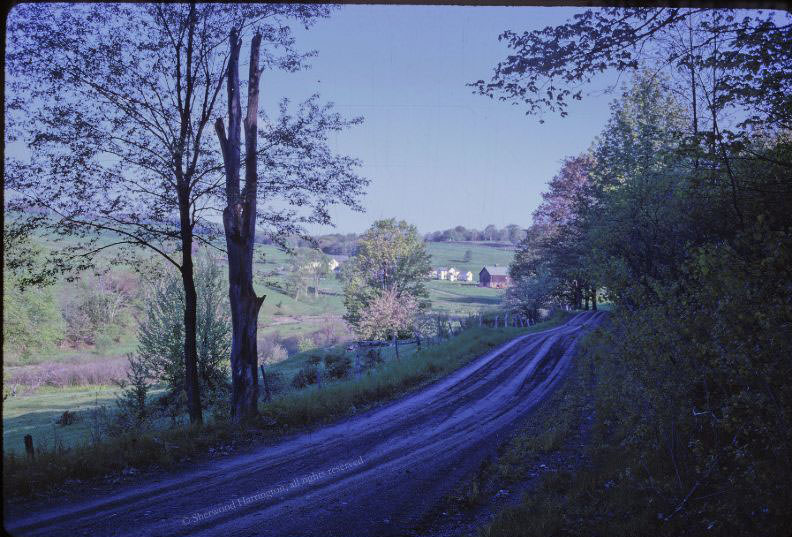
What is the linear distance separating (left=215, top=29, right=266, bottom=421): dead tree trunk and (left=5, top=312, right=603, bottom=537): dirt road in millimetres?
2136

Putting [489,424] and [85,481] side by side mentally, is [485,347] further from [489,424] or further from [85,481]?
[85,481]

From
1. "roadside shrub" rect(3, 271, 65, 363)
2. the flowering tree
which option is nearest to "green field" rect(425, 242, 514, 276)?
the flowering tree

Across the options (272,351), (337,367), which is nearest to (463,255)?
(272,351)

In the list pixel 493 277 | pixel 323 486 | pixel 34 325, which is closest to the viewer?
pixel 323 486

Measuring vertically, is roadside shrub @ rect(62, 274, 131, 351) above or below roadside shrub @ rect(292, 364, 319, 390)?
above

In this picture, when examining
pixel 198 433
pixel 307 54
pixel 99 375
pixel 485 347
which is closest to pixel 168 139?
pixel 307 54

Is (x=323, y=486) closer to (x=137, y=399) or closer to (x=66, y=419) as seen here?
(x=137, y=399)

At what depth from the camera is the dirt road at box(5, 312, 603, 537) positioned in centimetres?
580

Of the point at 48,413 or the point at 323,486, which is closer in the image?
the point at 323,486

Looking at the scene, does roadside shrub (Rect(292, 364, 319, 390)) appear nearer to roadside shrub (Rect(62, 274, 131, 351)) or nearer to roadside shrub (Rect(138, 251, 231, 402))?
roadside shrub (Rect(138, 251, 231, 402))

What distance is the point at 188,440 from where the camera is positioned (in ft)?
30.3

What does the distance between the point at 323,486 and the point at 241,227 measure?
6.48m

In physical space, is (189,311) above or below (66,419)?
above

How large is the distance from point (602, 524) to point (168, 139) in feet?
36.2
